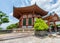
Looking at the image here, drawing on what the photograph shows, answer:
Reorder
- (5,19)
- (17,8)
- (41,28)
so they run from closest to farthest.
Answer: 1. (41,28)
2. (17,8)
3. (5,19)

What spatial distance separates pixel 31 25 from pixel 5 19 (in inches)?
339

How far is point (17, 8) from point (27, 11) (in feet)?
5.38

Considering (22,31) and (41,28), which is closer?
(41,28)

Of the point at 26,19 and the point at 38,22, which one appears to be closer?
the point at 38,22

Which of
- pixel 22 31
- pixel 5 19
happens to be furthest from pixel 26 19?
pixel 5 19

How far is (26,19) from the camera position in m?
17.9

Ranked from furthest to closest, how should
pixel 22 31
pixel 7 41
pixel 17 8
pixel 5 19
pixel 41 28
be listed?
pixel 5 19 → pixel 17 8 → pixel 22 31 → pixel 41 28 → pixel 7 41

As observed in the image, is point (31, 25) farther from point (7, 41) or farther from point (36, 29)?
point (7, 41)

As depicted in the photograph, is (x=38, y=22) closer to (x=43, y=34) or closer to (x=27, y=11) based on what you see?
(x=43, y=34)

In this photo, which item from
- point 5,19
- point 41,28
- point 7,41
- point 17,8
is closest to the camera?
point 7,41

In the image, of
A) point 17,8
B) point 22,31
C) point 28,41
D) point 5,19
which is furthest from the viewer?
point 5,19

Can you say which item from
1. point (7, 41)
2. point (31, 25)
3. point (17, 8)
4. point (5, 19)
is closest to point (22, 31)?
point (31, 25)

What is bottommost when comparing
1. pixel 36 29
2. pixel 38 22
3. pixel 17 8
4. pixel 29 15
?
pixel 36 29

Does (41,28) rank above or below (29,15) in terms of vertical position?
below
